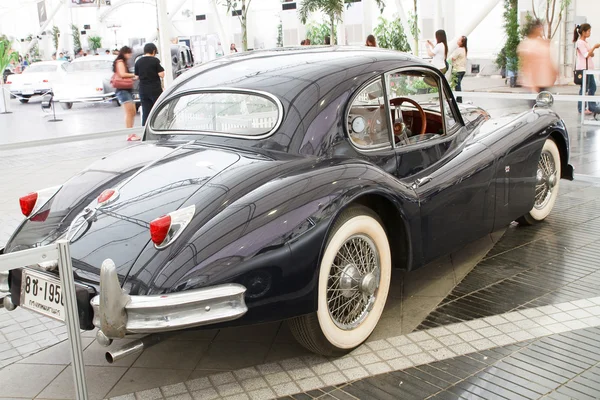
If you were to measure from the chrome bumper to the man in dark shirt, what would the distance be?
927 centimetres

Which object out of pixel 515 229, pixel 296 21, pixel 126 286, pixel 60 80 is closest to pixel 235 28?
pixel 296 21

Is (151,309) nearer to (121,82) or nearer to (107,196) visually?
A: (107,196)

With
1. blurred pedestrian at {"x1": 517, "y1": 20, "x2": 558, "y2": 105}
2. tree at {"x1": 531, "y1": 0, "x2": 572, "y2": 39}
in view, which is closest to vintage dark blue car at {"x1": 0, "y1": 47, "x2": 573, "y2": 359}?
blurred pedestrian at {"x1": 517, "y1": 20, "x2": 558, "y2": 105}

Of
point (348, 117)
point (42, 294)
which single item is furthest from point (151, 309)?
point (348, 117)

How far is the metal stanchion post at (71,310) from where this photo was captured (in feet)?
8.54

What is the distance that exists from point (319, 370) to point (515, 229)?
291 cm

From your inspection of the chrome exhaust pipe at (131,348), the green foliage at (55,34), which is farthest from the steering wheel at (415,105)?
the green foliage at (55,34)

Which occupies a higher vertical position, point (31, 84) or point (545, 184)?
point (31, 84)

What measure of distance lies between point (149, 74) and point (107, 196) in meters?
8.61

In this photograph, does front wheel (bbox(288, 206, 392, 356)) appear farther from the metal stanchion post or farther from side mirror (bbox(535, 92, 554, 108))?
side mirror (bbox(535, 92, 554, 108))

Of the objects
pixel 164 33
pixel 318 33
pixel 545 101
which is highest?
pixel 318 33

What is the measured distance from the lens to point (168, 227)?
3.04m

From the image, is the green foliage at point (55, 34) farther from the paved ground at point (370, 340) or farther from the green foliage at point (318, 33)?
the paved ground at point (370, 340)

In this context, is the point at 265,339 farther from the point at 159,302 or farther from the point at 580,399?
the point at 580,399
